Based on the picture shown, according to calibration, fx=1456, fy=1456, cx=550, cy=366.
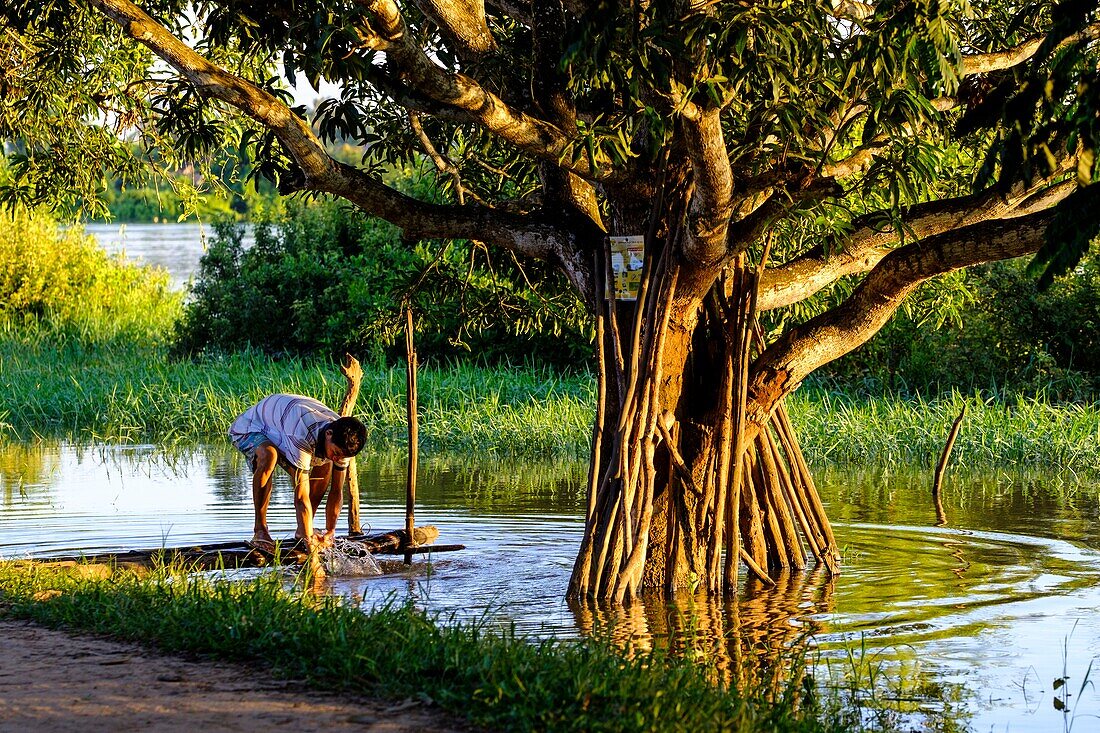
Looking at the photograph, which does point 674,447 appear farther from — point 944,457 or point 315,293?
Result: point 315,293

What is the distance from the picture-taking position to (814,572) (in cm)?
999

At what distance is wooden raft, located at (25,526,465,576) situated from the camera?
867 centimetres

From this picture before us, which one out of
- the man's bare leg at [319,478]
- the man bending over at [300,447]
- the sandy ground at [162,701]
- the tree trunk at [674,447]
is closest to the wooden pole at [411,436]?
the man bending over at [300,447]

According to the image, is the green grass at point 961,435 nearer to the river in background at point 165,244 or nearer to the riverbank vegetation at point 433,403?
the riverbank vegetation at point 433,403

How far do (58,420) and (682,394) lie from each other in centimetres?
1187

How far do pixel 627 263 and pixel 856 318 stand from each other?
1.57 meters

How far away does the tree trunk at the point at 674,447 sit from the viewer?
28.1 feet

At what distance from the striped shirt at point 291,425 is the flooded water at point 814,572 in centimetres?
89

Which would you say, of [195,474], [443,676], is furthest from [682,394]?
[195,474]

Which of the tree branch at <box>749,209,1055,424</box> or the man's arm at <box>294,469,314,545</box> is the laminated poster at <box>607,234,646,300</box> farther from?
the man's arm at <box>294,469,314,545</box>

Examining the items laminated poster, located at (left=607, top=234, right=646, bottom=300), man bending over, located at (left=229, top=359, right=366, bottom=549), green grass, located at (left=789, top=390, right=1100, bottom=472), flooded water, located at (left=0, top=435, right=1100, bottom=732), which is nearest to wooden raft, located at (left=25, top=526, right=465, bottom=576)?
man bending over, located at (left=229, top=359, right=366, bottom=549)

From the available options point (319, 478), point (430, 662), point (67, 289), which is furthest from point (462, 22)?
point (67, 289)

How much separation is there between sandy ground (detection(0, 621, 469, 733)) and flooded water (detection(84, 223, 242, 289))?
43094mm

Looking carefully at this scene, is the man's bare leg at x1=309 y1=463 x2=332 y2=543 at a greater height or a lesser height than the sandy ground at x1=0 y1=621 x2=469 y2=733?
greater
